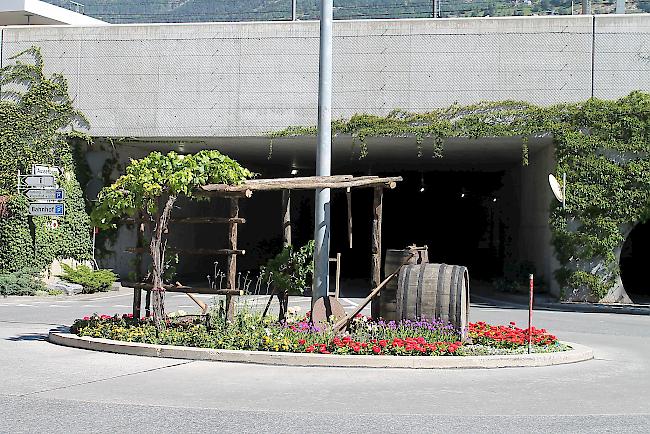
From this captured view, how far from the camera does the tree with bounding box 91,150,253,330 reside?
15023 mm

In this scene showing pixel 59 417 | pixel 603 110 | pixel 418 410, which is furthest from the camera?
pixel 603 110

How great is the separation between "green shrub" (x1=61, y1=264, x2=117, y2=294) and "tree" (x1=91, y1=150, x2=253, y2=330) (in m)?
15.0

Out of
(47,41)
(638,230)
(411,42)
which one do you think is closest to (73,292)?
(47,41)

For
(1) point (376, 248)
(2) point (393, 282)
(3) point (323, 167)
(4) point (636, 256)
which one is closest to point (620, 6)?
(4) point (636, 256)

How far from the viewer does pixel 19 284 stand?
1132 inches

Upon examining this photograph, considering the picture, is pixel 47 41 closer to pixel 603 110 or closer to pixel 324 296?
pixel 603 110

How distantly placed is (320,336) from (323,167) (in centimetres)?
322

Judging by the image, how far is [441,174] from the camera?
165 ft

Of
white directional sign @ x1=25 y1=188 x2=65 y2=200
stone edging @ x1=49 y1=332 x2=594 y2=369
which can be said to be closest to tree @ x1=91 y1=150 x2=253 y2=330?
stone edging @ x1=49 y1=332 x2=594 y2=369

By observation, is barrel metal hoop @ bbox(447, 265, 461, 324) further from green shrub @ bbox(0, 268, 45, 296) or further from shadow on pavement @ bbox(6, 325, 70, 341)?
green shrub @ bbox(0, 268, 45, 296)

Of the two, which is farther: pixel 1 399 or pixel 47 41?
pixel 47 41

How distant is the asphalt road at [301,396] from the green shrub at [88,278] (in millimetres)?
14824

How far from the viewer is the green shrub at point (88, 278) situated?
30.0m

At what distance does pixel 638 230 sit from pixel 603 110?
14.7 metres
